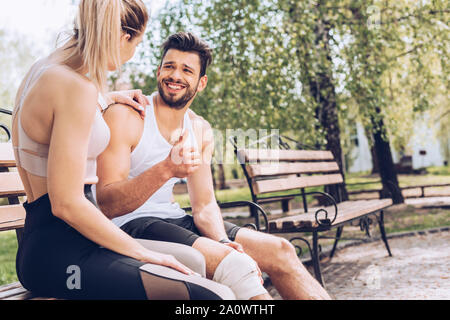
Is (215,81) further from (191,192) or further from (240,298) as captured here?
(240,298)

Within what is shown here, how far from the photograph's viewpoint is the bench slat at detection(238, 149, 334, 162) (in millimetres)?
4430

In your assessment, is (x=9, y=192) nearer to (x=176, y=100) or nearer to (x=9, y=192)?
(x=9, y=192)

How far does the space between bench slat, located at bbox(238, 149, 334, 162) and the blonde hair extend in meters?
2.42

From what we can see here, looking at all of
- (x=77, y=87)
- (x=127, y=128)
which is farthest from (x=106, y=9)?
(x=127, y=128)

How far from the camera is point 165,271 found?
1.87m

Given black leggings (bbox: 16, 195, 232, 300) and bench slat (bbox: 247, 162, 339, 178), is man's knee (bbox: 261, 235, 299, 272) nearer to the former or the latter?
black leggings (bbox: 16, 195, 232, 300)

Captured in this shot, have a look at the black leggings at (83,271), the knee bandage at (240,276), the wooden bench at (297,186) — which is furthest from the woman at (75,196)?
the wooden bench at (297,186)

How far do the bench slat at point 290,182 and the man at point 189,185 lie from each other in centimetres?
135

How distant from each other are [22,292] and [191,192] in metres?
1.10

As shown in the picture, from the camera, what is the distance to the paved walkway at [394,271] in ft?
14.7

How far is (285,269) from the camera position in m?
2.59

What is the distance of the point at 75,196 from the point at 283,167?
343 cm

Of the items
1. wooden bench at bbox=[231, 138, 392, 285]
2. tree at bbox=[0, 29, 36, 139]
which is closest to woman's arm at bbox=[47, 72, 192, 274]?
wooden bench at bbox=[231, 138, 392, 285]

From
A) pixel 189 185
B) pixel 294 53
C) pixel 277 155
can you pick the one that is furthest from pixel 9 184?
pixel 294 53
